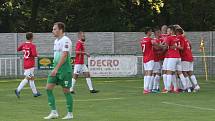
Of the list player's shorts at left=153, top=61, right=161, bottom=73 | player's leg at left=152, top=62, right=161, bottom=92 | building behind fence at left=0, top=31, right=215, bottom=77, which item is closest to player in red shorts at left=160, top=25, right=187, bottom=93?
player's leg at left=152, top=62, right=161, bottom=92

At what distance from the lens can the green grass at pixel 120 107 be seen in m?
14.4

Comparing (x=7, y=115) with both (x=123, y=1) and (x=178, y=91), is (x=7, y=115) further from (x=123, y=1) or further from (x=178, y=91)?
(x=123, y=1)

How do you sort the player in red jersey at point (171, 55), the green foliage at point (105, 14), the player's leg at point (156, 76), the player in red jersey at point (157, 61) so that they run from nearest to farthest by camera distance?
the player in red jersey at point (171, 55)
the player in red jersey at point (157, 61)
the player's leg at point (156, 76)
the green foliage at point (105, 14)

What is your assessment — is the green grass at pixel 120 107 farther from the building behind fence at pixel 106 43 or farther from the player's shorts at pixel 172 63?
the building behind fence at pixel 106 43

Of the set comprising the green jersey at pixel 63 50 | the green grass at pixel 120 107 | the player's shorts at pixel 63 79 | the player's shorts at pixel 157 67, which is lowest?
the green grass at pixel 120 107

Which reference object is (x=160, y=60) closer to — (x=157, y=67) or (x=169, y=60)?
(x=157, y=67)

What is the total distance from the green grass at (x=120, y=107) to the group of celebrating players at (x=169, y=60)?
32.0 inches

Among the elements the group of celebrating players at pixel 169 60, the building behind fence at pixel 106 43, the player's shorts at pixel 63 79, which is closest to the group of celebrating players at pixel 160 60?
the group of celebrating players at pixel 169 60

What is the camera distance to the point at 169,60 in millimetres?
21734

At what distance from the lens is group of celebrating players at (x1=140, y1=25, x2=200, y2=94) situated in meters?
21.7

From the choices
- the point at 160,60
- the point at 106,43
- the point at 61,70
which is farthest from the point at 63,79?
the point at 106,43

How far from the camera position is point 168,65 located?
858 inches

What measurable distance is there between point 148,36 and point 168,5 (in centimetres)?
2231

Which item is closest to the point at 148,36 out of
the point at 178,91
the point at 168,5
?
the point at 178,91
